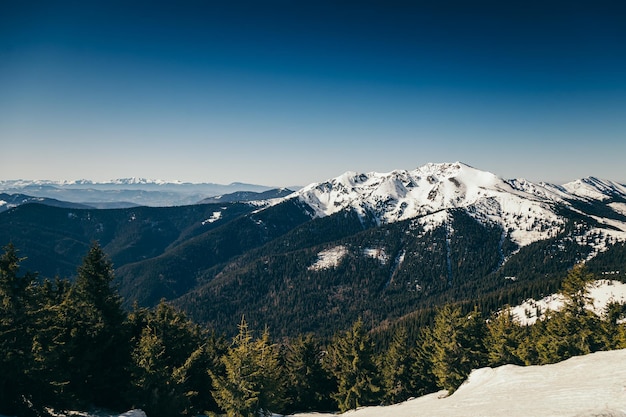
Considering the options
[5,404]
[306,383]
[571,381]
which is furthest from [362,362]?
[5,404]

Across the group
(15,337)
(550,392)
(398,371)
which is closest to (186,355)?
(15,337)

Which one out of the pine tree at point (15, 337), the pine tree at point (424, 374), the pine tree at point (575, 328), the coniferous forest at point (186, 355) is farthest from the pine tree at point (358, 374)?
the pine tree at point (15, 337)

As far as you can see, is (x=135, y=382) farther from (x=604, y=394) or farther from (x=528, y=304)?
(x=528, y=304)

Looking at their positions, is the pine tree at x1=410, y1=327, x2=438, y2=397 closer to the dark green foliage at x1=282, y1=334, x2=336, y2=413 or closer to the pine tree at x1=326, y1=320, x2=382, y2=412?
the pine tree at x1=326, y1=320, x2=382, y2=412

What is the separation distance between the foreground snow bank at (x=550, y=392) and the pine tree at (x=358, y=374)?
35.0 ft

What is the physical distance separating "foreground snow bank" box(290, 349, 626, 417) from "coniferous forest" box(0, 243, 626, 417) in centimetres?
1250

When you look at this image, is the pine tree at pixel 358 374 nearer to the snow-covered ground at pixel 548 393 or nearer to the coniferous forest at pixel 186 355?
the coniferous forest at pixel 186 355

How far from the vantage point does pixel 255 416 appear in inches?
1112

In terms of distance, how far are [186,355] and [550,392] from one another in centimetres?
3828

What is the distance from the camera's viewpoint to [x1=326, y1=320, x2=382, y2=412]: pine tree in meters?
44.3

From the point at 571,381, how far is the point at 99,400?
41.6m

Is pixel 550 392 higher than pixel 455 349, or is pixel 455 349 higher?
pixel 550 392

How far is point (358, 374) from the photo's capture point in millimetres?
45031

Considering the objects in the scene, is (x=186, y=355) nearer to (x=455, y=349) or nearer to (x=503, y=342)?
(x=455, y=349)
